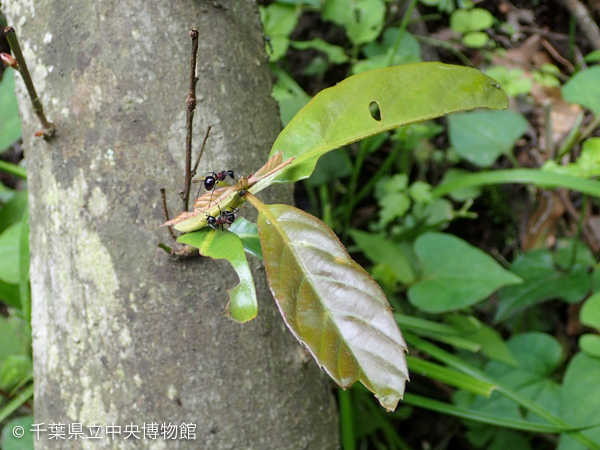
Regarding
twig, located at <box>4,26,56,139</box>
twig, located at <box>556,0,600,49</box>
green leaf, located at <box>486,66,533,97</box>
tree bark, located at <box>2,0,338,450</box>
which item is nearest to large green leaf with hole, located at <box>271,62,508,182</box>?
tree bark, located at <box>2,0,338,450</box>

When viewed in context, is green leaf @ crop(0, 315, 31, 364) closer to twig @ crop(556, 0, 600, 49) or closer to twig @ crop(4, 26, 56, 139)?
twig @ crop(4, 26, 56, 139)

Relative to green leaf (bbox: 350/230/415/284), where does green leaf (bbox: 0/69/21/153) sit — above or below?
above

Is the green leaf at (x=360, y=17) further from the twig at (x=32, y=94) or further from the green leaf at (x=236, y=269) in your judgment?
the green leaf at (x=236, y=269)

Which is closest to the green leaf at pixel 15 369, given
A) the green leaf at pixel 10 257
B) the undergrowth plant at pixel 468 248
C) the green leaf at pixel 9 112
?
the green leaf at pixel 10 257

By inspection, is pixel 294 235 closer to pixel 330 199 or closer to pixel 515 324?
pixel 330 199

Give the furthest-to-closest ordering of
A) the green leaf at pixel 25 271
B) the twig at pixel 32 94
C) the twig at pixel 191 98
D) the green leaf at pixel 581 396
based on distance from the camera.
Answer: the green leaf at pixel 581 396 < the green leaf at pixel 25 271 < the twig at pixel 32 94 < the twig at pixel 191 98

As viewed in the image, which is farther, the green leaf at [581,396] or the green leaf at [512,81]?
the green leaf at [512,81]

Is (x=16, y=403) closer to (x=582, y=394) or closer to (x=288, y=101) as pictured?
(x=288, y=101)

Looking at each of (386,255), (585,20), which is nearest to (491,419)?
(386,255)
